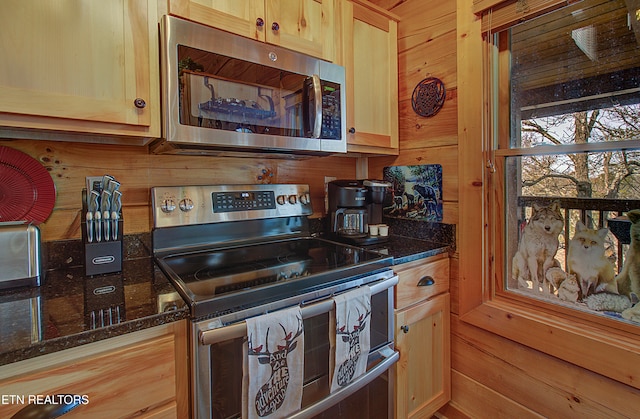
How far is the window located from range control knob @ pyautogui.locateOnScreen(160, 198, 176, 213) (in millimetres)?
1388

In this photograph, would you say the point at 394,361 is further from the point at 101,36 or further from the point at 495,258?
the point at 101,36

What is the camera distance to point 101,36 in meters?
0.92

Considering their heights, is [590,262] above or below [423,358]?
above

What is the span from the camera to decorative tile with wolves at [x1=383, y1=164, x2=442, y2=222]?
62.6 inches

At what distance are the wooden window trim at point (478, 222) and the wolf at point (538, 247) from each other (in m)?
0.10

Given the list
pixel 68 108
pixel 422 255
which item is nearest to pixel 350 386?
pixel 422 255

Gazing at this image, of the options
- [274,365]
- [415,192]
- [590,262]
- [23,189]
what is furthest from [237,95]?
[590,262]

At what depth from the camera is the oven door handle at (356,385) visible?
963 millimetres

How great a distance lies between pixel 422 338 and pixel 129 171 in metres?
1.45

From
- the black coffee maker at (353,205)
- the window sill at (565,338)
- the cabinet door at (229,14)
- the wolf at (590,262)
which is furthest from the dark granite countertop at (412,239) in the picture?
the cabinet door at (229,14)

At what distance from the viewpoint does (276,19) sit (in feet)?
4.02

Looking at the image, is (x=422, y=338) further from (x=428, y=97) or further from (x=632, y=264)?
(x=428, y=97)

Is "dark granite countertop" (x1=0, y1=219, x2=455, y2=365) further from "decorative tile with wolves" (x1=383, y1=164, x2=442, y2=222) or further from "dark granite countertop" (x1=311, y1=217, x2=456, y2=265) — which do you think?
"decorative tile with wolves" (x1=383, y1=164, x2=442, y2=222)

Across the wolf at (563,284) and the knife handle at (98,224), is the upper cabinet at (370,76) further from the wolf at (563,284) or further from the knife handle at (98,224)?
A: the knife handle at (98,224)
